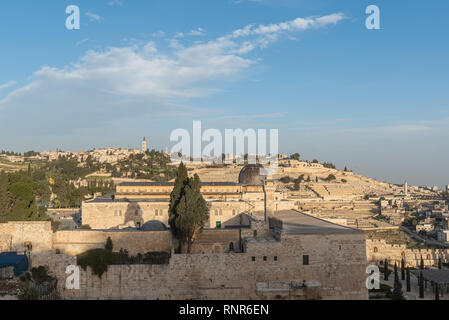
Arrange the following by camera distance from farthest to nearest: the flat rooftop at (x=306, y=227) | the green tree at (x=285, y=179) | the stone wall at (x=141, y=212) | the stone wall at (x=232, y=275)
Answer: the green tree at (x=285, y=179) < the stone wall at (x=141, y=212) < the flat rooftop at (x=306, y=227) < the stone wall at (x=232, y=275)

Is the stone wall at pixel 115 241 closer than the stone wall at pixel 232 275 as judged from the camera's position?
No

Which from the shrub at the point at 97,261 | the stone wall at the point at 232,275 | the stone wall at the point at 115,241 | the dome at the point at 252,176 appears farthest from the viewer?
the dome at the point at 252,176

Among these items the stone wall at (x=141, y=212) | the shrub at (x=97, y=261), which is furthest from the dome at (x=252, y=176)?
the shrub at (x=97, y=261)

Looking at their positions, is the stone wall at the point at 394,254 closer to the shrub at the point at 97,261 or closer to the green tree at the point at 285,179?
the shrub at the point at 97,261

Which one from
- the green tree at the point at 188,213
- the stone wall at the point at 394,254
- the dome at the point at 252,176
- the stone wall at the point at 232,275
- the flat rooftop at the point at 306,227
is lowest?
the stone wall at the point at 394,254

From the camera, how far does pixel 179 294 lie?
18172 mm

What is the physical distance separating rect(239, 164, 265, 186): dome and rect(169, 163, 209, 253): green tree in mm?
11960

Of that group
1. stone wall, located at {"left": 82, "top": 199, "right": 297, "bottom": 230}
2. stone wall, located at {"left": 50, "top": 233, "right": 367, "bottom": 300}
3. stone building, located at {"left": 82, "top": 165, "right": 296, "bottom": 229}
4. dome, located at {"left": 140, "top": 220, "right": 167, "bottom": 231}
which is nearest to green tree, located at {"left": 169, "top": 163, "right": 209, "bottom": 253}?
stone wall, located at {"left": 50, "top": 233, "right": 367, "bottom": 300}

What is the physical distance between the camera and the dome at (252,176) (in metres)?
32.3

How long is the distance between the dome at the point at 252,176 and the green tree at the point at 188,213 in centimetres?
1196

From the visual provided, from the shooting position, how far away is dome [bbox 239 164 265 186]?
32344 millimetres

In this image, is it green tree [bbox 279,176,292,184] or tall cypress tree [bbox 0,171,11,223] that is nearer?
tall cypress tree [bbox 0,171,11,223]

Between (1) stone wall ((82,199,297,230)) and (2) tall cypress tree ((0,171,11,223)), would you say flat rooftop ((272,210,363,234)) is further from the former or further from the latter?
(2) tall cypress tree ((0,171,11,223))

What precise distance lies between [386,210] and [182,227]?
5094cm
